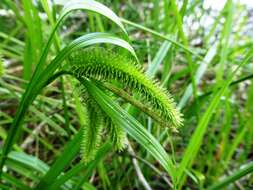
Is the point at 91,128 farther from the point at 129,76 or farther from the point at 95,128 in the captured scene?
the point at 129,76

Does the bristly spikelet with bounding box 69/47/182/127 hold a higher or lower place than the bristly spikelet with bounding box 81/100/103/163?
higher

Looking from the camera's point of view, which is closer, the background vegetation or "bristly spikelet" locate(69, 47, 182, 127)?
"bristly spikelet" locate(69, 47, 182, 127)

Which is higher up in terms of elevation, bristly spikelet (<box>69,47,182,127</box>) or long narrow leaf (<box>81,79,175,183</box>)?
bristly spikelet (<box>69,47,182,127</box>)

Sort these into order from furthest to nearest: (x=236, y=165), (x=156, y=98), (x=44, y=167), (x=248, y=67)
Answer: (x=248, y=67)
(x=236, y=165)
(x=44, y=167)
(x=156, y=98)

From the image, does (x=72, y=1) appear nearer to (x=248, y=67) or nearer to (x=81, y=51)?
(x=81, y=51)

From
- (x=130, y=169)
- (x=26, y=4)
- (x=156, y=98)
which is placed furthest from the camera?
(x=130, y=169)

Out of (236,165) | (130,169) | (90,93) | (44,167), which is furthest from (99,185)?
(90,93)
